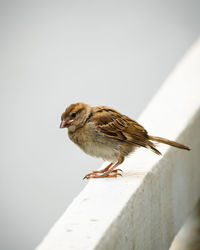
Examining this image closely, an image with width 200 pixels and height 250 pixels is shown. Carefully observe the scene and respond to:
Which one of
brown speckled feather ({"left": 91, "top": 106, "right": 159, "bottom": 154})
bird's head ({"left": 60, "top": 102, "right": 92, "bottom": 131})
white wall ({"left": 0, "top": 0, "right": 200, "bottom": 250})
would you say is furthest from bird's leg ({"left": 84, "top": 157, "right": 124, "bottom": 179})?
white wall ({"left": 0, "top": 0, "right": 200, "bottom": 250})

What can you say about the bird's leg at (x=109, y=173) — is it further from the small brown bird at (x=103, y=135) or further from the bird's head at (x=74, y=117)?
the bird's head at (x=74, y=117)

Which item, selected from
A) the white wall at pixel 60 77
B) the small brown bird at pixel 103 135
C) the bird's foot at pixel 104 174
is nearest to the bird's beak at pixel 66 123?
the small brown bird at pixel 103 135

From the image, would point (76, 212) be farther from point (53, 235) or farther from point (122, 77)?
point (122, 77)

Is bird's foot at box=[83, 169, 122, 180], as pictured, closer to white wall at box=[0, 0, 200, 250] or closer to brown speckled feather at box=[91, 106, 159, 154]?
brown speckled feather at box=[91, 106, 159, 154]

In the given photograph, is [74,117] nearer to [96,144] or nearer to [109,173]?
[96,144]

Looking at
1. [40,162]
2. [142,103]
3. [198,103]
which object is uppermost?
[198,103]

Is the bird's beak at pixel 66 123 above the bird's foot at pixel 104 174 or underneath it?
above

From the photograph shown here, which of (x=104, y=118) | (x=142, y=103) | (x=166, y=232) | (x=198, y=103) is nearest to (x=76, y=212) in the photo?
(x=166, y=232)
